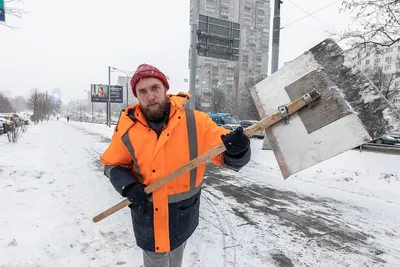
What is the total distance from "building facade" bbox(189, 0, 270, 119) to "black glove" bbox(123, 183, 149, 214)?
41695mm

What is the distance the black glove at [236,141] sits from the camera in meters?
1.68

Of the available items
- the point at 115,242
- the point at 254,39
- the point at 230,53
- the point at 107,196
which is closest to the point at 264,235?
the point at 115,242

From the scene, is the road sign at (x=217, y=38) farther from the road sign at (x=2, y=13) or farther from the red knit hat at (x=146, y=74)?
the red knit hat at (x=146, y=74)

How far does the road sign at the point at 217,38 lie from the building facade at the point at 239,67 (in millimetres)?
32218

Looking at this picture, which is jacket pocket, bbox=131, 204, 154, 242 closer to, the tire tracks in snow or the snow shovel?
the snow shovel

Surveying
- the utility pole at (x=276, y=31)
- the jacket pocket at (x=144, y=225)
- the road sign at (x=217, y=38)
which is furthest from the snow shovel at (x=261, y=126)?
the road sign at (x=217, y=38)

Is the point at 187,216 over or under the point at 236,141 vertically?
under

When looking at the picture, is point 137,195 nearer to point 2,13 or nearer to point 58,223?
point 58,223

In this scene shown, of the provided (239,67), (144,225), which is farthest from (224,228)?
(239,67)

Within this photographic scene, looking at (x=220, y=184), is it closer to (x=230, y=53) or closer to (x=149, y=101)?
(x=149, y=101)

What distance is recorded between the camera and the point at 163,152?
1.72 metres

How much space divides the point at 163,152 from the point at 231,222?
2528mm

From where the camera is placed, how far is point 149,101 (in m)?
1.77

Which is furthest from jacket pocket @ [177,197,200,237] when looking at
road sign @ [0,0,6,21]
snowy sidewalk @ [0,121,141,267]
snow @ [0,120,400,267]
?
road sign @ [0,0,6,21]
